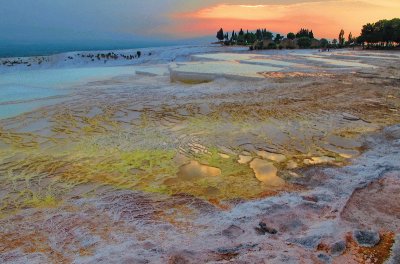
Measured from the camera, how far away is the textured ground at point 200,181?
3.24 metres

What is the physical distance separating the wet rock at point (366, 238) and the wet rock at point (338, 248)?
0.57ft

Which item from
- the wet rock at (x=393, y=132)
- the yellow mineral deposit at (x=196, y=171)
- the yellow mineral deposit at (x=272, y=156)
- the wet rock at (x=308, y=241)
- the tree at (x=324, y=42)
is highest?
the tree at (x=324, y=42)

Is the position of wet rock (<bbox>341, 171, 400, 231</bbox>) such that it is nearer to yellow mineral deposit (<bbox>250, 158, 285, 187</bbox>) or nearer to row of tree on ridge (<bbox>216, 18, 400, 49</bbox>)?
yellow mineral deposit (<bbox>250, 158, 285, 187</bbox>)

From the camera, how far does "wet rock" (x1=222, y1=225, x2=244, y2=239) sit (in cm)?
342

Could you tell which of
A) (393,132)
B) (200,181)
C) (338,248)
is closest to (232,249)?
(338,248)

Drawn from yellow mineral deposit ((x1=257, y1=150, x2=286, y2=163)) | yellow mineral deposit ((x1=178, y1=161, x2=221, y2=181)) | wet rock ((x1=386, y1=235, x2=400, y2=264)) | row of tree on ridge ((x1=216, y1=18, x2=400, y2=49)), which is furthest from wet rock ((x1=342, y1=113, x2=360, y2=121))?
row of tree on ridge ((x1=216, y1=18, x2=400, y2=49))

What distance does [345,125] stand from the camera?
7.35m

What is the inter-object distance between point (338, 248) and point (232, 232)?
103 centimetres

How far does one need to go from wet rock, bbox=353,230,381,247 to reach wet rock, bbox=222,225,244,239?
1.13 meters

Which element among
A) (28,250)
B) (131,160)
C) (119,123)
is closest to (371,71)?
(119,123)

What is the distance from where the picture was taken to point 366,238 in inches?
128

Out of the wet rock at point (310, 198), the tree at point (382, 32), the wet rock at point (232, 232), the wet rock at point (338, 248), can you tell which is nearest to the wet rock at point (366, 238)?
the wet rock at point (338, 248)

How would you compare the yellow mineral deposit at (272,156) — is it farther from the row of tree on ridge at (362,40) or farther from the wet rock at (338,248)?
the row of tree on ridge at (362,40)

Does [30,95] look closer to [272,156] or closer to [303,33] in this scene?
[272,156]
